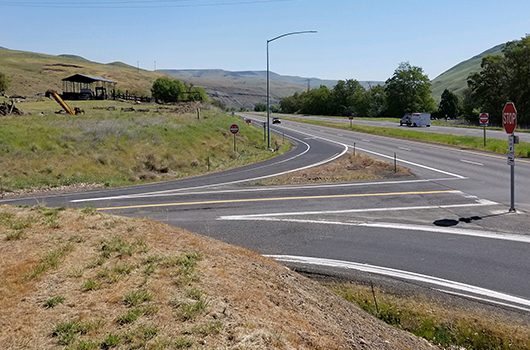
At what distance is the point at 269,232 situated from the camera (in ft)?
39.9

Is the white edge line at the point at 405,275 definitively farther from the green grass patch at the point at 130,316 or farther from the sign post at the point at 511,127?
the sign post at the point at 511,127

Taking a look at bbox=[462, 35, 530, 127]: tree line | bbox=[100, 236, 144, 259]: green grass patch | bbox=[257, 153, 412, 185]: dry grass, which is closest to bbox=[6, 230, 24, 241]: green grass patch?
bbox=[100, 236, 144, 259]: green grass patch

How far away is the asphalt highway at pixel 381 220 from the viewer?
9270 mm

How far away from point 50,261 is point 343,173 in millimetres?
17657

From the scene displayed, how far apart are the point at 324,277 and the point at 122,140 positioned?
30.0m

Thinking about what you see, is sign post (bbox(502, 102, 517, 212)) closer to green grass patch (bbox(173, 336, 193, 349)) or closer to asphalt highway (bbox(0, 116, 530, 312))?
asphalt highway (bbox(0, 116, 530, 312))

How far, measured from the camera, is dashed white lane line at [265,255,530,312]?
26.0 feet

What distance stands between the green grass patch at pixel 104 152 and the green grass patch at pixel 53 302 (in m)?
17.8

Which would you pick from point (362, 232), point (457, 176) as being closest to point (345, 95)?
point (457, 176)

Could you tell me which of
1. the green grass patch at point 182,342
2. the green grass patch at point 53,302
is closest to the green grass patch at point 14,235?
the green grass patch at point 53,302

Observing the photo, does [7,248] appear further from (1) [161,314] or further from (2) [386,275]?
(2) [386,275]

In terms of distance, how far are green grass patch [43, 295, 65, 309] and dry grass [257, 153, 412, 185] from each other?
15.1 m

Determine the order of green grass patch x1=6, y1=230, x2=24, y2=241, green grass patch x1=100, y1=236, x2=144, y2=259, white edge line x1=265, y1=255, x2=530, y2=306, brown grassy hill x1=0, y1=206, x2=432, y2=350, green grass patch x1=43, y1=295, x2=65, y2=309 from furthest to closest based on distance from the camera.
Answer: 1. green grass patch x1=6, y1=230, x2=24, y2=241
2. green grass patch x1=100, y1=236, x2=144, y2=259
3. white edge line x1=265, y1=255, x2=530, y2=306
4. green grass patch x1=43, y1=295, x2=65, y2=309
5. brown grassy hill x1=0, y1=206, x2=432, y2=350

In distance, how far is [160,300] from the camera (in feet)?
20.9
